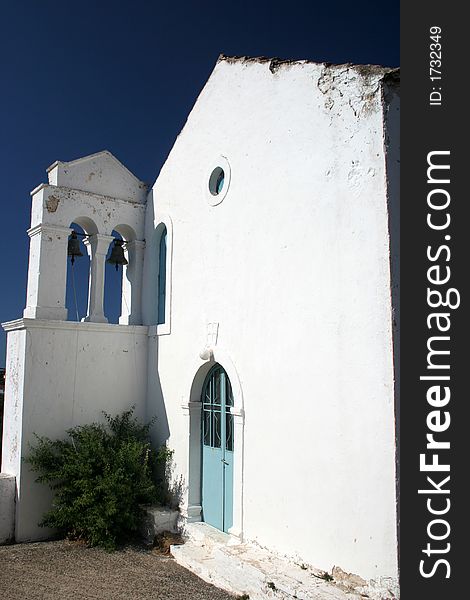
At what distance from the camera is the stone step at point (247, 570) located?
4871mm

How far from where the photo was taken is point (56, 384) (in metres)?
8.07

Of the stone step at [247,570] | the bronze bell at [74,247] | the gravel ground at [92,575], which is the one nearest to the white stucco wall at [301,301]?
the stone step at [247,570]

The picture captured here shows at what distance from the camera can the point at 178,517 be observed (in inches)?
295

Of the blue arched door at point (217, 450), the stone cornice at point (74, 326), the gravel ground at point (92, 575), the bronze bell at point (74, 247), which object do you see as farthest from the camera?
the bronze bell at point (74, 247)

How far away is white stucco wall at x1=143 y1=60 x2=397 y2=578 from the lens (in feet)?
16.1

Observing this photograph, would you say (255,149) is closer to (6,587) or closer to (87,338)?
(87,338)

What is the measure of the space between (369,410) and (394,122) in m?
2.56

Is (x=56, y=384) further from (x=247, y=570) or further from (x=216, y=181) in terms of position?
(x=247, y=570)

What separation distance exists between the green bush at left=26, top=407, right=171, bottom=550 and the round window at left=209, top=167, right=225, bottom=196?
3.65 meters

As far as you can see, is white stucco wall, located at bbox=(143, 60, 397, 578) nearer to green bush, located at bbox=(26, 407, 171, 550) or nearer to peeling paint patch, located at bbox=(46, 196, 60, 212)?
green bush, located at bbox=(26, 407, 171, 550)

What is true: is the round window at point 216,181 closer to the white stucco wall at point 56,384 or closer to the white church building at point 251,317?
the white church building at point 251,317

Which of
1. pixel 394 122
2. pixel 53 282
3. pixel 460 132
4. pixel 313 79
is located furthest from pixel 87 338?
pixel 460 132

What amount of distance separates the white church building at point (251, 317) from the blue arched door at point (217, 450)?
25 mm

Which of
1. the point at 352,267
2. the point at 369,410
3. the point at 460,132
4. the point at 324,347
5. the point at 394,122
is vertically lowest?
the point at 369,410
